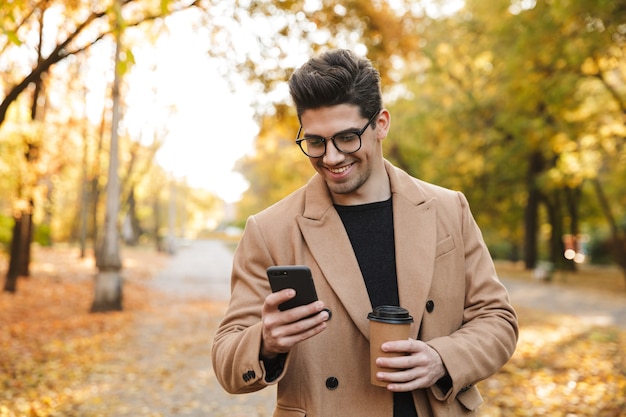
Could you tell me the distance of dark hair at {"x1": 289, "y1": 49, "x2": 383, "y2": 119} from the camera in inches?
87.1

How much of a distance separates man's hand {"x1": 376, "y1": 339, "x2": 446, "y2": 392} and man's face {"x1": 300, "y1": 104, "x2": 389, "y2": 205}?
66 centimetres

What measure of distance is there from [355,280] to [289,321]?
16.7 inches

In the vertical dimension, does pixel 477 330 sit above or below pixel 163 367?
above

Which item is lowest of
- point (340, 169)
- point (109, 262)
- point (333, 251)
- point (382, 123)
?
point (109, 262)

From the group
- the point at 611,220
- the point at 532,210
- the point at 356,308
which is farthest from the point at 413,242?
the point at 532,210

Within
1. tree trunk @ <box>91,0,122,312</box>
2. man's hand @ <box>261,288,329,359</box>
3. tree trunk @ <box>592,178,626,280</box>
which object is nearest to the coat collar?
man's hand @ <box>261,288,329,359</box>

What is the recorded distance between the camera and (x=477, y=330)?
2.22 meters

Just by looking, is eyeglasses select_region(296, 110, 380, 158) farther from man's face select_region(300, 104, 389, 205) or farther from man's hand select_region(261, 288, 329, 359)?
man's hand select_region(261, 288, 329, 359)

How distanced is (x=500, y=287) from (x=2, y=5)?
11.5 feet

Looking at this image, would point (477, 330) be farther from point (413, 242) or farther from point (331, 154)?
point (331, 154)

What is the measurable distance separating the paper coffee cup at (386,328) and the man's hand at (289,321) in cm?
17

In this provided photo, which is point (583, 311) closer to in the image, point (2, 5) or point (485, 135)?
point (485, 135)

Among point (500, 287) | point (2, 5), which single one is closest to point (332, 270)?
point (500, 287)

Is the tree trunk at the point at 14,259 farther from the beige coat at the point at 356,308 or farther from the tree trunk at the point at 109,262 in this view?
the beige coat at the point at 356,308
